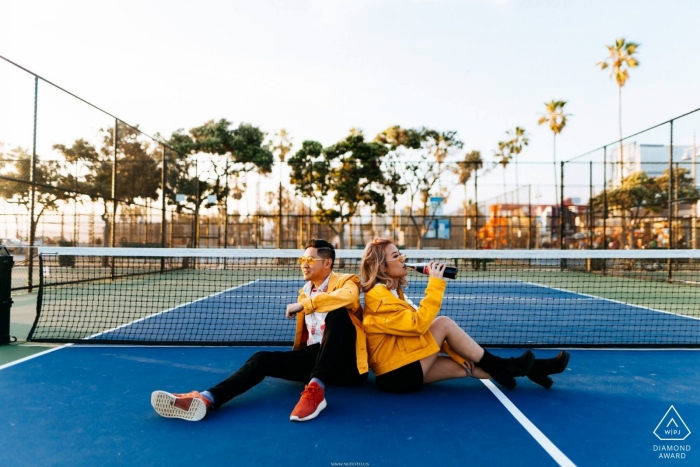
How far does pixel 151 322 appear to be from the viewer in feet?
21.6

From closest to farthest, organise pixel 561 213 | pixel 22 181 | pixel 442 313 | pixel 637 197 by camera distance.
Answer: pixel 442 313
pixel 22 181
pixel 561 213
pixel 637 197

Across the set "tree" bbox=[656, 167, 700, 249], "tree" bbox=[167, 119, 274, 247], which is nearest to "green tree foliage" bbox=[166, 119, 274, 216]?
"tree" bbox=[167, 119, 274, 247]

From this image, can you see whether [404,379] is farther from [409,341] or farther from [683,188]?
[683,188]

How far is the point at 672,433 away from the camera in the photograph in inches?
115

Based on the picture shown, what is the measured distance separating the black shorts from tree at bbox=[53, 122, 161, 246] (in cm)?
1052

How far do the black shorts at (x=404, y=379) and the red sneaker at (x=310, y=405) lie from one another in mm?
484

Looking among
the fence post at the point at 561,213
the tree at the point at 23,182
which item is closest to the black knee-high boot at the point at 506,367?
the tree at the point at 23,182

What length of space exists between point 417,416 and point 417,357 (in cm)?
37

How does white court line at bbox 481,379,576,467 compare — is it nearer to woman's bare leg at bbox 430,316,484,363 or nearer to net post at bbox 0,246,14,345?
woman's bare leg at bbox 430,316,484,363

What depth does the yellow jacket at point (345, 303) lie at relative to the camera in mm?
3266

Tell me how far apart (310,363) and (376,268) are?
776mm

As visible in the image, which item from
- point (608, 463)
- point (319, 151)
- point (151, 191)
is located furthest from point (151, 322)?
point (319, 151)

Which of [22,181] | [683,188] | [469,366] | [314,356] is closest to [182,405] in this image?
[314,356]

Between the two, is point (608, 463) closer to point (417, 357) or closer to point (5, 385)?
point (417, 357)
